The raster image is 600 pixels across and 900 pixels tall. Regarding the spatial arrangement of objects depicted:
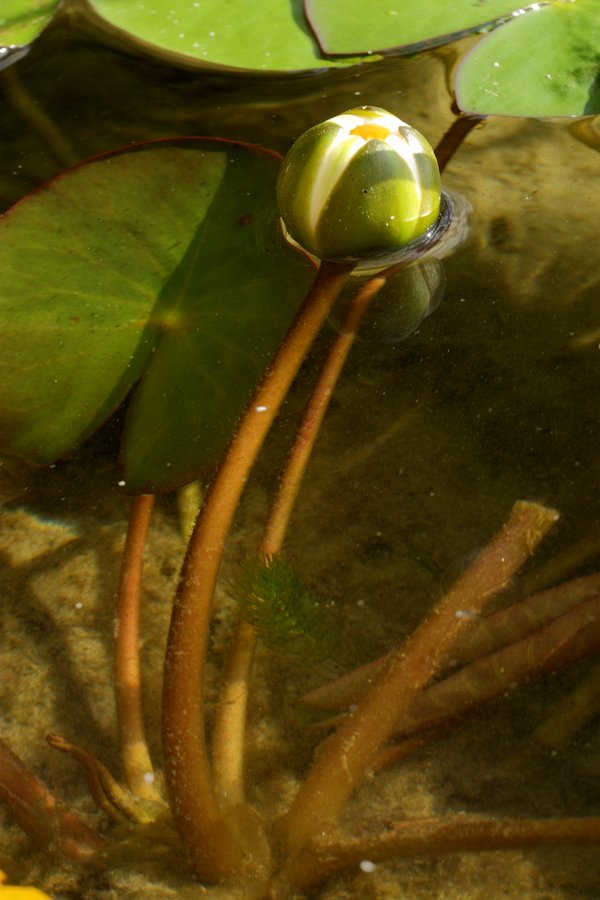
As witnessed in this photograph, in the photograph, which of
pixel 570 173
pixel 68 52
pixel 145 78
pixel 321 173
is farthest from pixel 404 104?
pixel 321 173

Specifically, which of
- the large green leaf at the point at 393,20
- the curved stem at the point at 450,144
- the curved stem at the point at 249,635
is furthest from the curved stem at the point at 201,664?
the large green leaf at the point at 393,20

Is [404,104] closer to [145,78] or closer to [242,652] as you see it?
[145,78]

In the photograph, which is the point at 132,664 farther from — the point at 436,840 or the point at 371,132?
the point at 371,132

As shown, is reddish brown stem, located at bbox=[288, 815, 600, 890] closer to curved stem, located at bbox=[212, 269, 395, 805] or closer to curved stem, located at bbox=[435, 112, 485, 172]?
curved stem, located at bbox=[212, 269, 395, 805]

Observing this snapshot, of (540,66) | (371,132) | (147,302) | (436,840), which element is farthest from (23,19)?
(436,840)

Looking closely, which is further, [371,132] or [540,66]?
[540,66]

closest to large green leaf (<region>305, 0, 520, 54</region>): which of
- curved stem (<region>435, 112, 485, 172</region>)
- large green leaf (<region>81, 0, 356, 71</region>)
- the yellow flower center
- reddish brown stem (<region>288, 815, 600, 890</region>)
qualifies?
large green leaf (<region>81, 0, 356, 71</region>)
